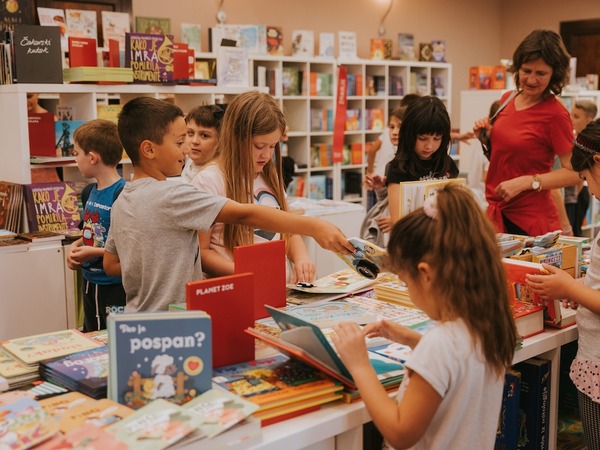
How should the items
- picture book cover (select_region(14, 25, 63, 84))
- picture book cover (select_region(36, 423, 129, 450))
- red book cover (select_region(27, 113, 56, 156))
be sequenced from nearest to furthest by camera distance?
picture book cover (select_region(36, 423, 129, 450)) < picture book cover (select_region(14, 25, 63, 84)) < red book cover (select_region(27, 113, 56, 156))

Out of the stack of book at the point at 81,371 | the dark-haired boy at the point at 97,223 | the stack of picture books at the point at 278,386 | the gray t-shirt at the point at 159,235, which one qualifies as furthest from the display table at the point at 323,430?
the dark-haired boy at the point at 97,223

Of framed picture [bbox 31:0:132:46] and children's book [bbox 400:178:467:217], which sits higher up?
framed picture [bbox 31:0:132:46]

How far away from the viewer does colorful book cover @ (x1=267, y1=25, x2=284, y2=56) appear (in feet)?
26.2

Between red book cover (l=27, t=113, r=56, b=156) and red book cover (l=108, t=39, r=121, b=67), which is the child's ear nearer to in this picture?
red book cover (l=27, t=113, r=56, b=156)

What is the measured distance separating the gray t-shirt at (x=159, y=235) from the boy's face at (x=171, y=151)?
0.30ft

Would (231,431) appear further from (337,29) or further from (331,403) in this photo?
(337,29)

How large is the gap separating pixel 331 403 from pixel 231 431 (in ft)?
1.02

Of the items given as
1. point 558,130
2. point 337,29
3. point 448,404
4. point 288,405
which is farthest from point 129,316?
point 337,29

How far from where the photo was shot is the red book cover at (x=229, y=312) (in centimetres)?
171

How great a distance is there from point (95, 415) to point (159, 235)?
0.71 m

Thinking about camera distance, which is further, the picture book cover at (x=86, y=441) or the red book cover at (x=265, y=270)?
the red book cover at (x=265, y=270)

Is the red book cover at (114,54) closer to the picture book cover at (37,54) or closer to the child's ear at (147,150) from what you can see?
the picture book cover at (37,54)

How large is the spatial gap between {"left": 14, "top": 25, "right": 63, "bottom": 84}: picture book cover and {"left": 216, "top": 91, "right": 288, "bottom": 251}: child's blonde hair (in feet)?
6.12

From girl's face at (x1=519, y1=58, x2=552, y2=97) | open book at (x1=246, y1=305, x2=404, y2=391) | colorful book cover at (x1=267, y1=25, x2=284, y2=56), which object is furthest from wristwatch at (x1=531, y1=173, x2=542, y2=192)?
colorful book cover at (x1=267, y1=25, x2=284, y2=56)
